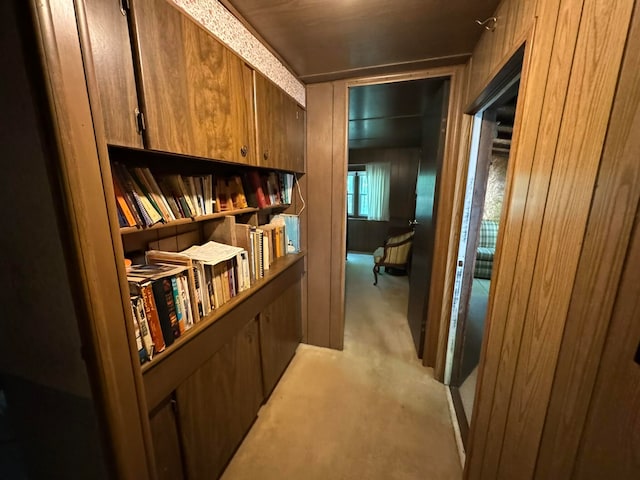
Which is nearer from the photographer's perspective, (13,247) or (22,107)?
(22,107)

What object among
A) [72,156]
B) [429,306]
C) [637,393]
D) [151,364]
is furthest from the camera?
[429,306]

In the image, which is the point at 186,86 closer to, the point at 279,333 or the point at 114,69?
the point at 114,69

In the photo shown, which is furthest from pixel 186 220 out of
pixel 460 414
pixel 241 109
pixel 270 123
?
pixel 460 414

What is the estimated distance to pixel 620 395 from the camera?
1.65ft

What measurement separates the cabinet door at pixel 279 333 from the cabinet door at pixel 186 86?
1.03 metres

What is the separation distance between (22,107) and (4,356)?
860 millimetres

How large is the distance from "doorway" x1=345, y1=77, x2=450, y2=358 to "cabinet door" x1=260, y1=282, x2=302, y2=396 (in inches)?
39.1

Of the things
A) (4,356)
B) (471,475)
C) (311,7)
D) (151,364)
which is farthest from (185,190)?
(471,475)

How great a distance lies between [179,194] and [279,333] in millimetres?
1190

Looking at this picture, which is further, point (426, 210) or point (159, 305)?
point (426, 210)

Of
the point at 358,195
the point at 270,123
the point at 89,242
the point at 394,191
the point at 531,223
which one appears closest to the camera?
the point at 89,242

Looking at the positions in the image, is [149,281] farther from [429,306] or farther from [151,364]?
[429,306]

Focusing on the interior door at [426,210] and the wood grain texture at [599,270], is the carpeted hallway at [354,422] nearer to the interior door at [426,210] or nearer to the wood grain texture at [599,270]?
the interior door at [426,210]

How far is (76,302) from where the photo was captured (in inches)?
26.3
